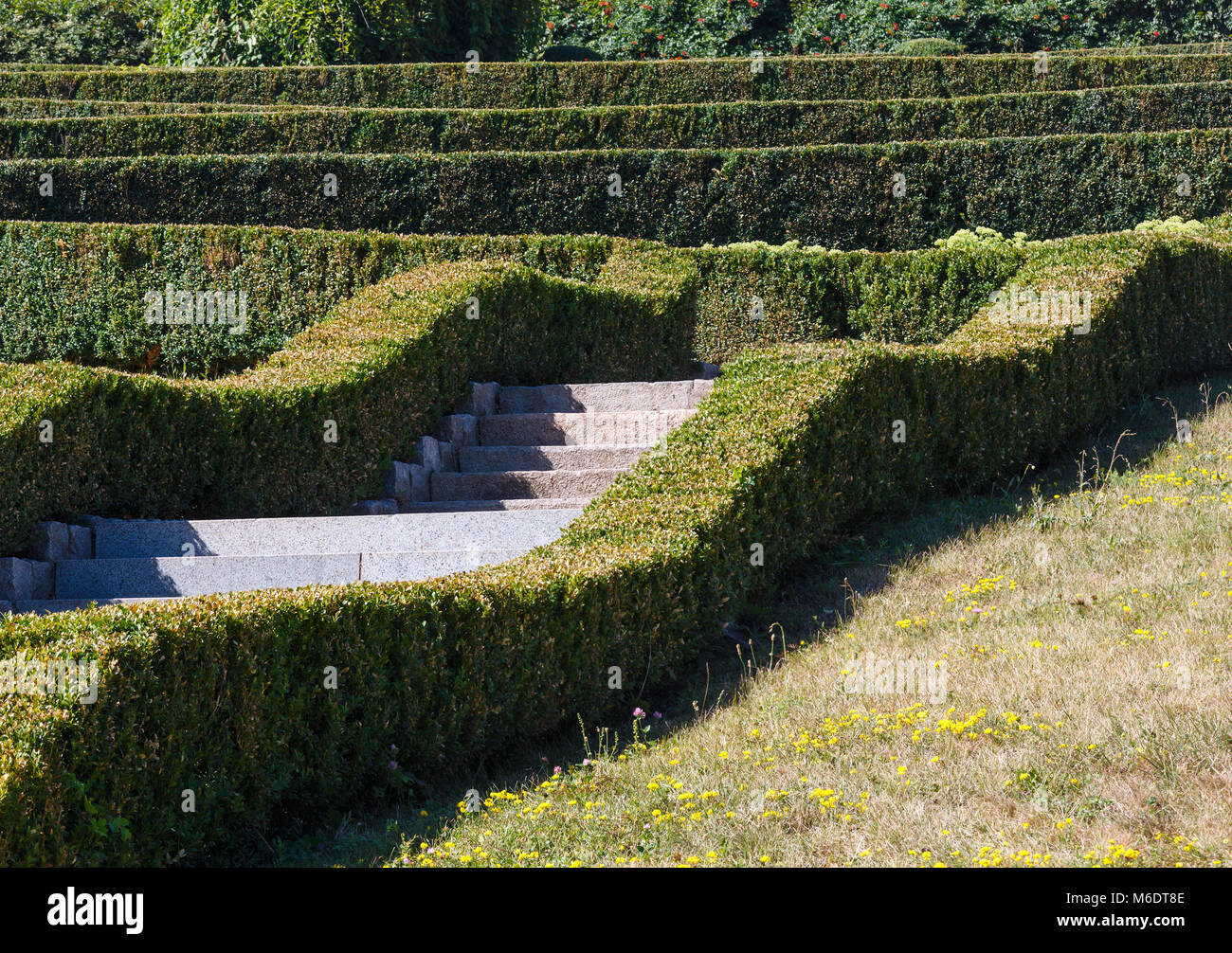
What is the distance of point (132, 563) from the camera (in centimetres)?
754

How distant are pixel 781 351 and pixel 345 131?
10.9 meters

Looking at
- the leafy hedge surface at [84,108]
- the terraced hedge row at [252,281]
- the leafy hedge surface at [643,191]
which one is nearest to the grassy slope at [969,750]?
the terraced hedge row at [252,281]

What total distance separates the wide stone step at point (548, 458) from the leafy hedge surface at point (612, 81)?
37.3 ft

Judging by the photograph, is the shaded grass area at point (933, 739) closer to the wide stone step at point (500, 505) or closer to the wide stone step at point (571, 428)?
the wide stone step at point (500, 505)

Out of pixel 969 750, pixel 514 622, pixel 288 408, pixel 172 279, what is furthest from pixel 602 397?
pixel 969 750

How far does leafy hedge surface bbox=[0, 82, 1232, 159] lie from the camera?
17219 millimetres

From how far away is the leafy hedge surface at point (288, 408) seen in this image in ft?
25.6

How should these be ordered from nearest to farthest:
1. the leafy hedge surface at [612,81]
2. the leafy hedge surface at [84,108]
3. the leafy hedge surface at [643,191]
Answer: the leafy hedge surface at [643,191], the leafy hedge surface at [84,108], the leafy hedge surface at [612,81]

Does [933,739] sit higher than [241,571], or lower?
lower

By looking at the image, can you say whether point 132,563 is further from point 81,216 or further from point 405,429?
point 81,216

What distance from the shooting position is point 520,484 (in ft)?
31.4

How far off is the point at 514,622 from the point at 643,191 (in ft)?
36.0

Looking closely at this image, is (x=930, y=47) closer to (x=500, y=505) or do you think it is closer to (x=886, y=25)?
(x=886, y=25)
